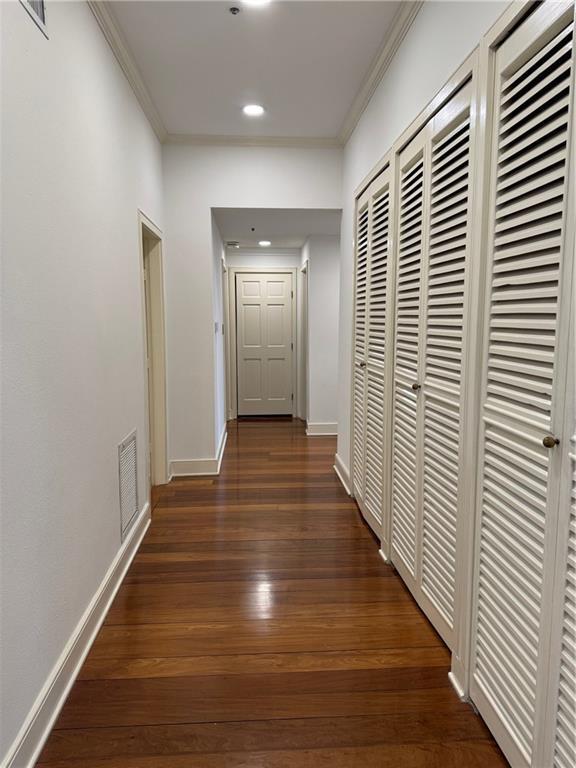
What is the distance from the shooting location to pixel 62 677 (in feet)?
5.24

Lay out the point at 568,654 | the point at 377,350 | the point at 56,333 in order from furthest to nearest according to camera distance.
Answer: the point at 377,350 < the point at 56,333 < the point at 568,654

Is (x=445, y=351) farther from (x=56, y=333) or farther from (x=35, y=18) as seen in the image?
(x=35, y=18)

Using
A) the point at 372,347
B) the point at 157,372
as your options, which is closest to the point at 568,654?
the point at 372,347

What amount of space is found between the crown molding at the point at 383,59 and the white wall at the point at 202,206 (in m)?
0.53

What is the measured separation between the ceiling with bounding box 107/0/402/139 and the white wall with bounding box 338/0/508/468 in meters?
0.19

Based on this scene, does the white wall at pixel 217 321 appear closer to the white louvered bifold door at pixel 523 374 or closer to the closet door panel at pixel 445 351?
the closet door panel at pixel 445 351

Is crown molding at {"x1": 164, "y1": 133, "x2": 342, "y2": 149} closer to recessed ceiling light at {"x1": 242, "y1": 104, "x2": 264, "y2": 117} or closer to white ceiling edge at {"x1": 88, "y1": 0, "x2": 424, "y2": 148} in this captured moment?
white ceiling edge at {"x1": 88, "y1": 0, "x2": 424, "y2": 148}

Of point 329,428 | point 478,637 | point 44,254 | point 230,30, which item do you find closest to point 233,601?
point 478,637

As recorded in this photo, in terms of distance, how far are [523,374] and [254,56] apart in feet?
7.50

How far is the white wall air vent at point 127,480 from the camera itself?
95.5 inches

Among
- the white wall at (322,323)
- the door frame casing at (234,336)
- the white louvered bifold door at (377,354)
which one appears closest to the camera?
the white louvered bifold door at (377,354)

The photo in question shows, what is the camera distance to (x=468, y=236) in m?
1.54

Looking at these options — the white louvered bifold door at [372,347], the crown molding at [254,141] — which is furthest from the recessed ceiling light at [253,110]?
the white louvered bifold door at [372,347]

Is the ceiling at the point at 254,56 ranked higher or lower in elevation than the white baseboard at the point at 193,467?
higher
